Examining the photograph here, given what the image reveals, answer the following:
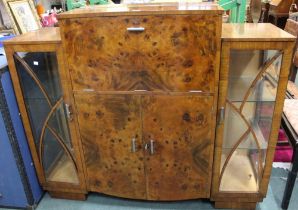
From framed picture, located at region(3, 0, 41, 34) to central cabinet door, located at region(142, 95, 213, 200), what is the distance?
Answer: 3.37 ft

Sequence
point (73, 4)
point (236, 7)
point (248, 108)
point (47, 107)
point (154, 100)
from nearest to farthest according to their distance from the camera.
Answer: point (154, 100)
point (248, 108)
point (47, 107)
point (236, 7)
point (73, 4)

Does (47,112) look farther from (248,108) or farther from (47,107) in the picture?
(248,108)

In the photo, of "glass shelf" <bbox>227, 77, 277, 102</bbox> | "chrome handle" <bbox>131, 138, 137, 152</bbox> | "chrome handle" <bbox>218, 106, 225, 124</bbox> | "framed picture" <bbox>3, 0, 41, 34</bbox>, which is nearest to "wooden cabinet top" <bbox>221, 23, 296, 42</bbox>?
"glass shelf" <bbox>227, 77, 277, 102</bbox>

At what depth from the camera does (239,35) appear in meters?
1.28

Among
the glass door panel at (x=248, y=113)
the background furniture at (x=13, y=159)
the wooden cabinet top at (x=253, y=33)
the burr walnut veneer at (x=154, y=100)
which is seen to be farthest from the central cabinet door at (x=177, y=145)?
the background furniture at (x=13, y=159)

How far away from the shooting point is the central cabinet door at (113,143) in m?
1.42

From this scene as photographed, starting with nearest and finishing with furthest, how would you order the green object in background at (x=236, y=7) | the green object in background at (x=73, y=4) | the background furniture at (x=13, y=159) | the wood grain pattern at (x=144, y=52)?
the wood grain pattern at (x=144, y=52) < the background furniture at (x=13, y=159) < the green object in background at (x=236, y=7) < the green object in background at (x=73, y=4)

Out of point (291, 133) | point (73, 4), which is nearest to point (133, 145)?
point (291, 133)

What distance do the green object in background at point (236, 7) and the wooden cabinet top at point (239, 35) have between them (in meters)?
0.33

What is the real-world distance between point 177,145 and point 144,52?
1.77ft

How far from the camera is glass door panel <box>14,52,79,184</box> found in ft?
4.87

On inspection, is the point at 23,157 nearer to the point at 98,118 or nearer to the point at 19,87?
the point at 19,87

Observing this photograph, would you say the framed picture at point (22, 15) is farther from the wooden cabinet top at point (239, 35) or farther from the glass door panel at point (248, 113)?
the glass door panel at point (248, 113)

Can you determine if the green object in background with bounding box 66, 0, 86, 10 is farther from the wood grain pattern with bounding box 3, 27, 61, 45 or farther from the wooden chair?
the wooden chair
